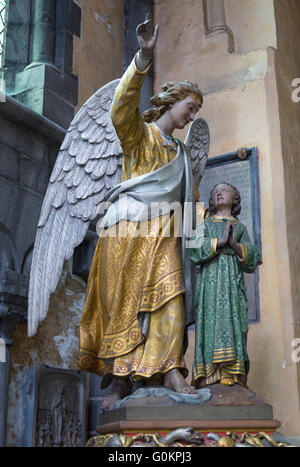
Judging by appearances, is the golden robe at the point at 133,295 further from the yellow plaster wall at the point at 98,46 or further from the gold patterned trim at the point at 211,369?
the yellow plaster wall at the point at 98,46

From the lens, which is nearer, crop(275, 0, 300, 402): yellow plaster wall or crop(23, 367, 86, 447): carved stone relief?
crop(23, 367, 86, 447): carved stone relief

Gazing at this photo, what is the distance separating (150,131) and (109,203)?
1.58 feet

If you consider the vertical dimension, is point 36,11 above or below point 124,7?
below

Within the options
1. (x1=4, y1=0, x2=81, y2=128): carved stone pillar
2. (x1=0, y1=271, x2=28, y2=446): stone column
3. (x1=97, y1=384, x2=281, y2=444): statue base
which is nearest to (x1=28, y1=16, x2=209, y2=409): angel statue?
(x1=97, y1=384, x2=281, y2=444): statue base

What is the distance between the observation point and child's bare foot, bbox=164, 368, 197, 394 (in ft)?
10.0

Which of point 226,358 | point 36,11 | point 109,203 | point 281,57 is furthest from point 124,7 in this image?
point 226,358

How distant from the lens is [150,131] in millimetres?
3684

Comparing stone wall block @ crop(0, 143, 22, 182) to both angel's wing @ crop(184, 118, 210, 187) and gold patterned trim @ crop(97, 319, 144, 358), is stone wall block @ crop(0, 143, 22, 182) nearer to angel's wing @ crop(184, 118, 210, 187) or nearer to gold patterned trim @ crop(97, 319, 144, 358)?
angel's wing @ crop(184, 118, 210, 187)

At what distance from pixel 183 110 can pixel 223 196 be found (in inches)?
21.0

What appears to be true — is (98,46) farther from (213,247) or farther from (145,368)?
(145,368)

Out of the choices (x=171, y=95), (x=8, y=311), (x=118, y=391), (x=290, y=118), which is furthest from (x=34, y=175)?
(x=290, y=118)

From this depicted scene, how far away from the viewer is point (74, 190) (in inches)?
156

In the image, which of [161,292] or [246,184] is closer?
[161,292]

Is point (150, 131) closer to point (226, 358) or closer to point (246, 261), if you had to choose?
point (246, 261)
